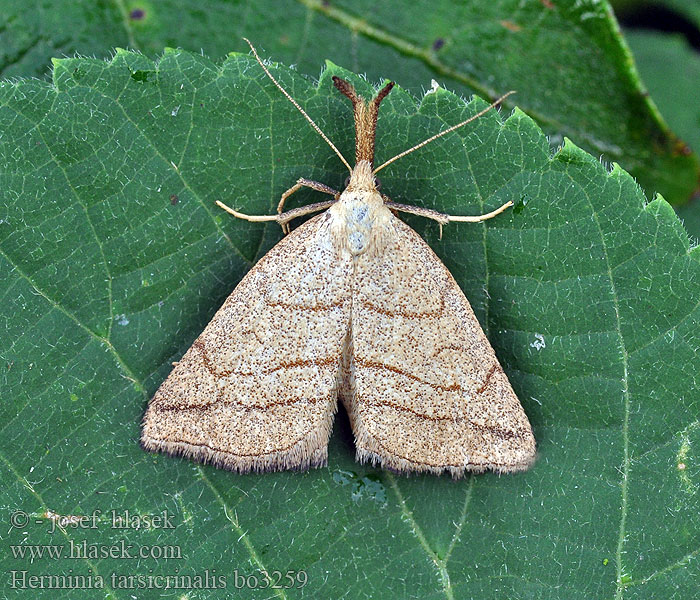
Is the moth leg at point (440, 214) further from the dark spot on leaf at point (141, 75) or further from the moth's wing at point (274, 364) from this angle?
the dark spot on leaf at point (141, 75)

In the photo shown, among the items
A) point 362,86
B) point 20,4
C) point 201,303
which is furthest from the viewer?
point 20,4

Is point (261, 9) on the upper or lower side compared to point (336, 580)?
upper

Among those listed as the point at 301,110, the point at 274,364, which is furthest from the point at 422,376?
the point at 301,110

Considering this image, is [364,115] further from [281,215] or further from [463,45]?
[463,45]

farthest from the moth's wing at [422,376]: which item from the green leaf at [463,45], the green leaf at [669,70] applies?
the green leaf at [669,70]

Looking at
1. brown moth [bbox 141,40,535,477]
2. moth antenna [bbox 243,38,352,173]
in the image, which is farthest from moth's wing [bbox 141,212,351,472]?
moth antenna [bbox 243,38,352,173]

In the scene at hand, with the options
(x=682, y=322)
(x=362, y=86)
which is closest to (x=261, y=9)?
(x=362, y=86)

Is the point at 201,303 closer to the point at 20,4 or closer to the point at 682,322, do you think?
the point at 20,4
